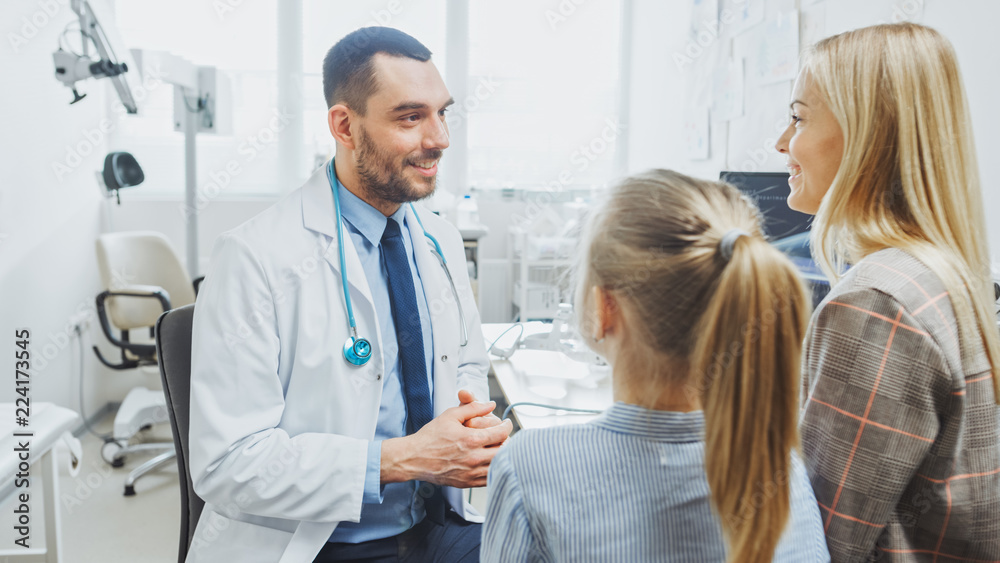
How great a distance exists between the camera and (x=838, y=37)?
929 millimetres

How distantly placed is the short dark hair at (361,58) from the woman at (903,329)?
74 cm

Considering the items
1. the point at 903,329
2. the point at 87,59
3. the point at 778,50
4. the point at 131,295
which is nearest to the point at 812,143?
the point at 903,329

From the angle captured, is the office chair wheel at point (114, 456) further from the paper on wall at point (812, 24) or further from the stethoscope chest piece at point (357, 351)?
the paper on wall at point (812, 24)

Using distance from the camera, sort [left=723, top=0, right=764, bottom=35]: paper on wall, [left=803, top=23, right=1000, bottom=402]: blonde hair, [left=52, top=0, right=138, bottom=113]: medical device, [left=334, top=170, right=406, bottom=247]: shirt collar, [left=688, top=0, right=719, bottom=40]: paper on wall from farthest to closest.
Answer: [left=688, top=0, right=719, bottom=40]: paper on wall → [left=723, top=0, right=764, bottom=35]: paper on wall → [left=52, top=0, right=138, bottom=113]: medical device → [left=334, top=170, right=406, bottom=247]: shirt collar → [left=803, top=23, right=1000, bottom=402]: blonde hair

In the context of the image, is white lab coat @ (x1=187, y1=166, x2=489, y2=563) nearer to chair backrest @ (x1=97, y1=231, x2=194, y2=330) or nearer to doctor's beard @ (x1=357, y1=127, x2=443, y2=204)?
doctor's beard @ (x1=357, y1=127, x2=443, y2=204)

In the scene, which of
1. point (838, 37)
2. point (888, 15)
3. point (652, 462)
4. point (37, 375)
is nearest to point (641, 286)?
point (652, 462)

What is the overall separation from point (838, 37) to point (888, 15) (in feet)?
3.63

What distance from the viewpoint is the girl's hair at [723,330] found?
0.60 metres

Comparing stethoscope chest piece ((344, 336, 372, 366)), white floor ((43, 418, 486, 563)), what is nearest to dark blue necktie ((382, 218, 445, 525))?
stethoscope chest piece ((344, 336, 372, 366))

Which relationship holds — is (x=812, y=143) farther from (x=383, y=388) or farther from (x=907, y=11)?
(x=907, y=11)

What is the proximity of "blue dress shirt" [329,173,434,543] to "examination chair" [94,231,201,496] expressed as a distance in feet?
5.45

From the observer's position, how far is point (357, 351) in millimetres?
1065

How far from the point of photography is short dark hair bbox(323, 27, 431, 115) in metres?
1.22

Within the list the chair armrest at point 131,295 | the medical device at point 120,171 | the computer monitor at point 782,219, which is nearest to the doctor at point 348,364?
the computer monitor at point 782,219
